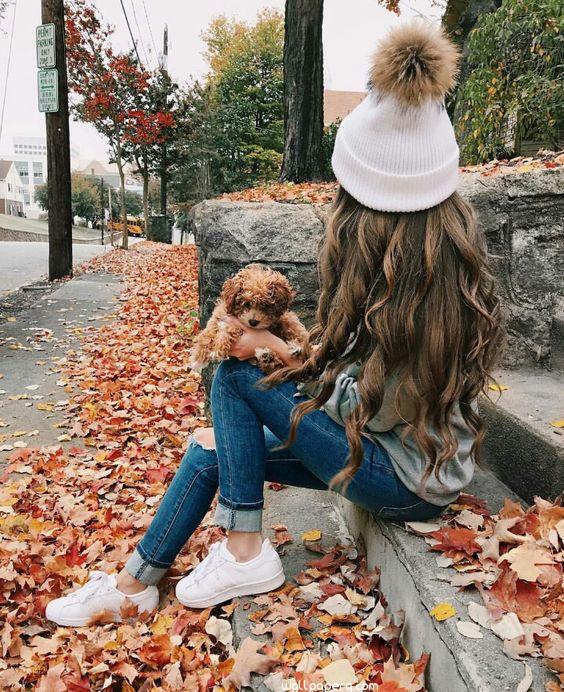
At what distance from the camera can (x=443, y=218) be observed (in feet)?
5.65

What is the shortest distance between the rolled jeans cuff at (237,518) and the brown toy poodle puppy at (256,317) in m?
0.46

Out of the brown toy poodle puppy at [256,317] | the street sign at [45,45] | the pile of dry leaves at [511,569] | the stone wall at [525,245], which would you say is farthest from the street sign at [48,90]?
the pile of dry leaves at [511,569]

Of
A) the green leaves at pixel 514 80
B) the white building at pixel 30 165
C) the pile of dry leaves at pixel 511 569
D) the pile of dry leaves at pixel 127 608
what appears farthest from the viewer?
the white building at pixel 30 165

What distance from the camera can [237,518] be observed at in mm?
2012

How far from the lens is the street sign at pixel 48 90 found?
963 centimetres

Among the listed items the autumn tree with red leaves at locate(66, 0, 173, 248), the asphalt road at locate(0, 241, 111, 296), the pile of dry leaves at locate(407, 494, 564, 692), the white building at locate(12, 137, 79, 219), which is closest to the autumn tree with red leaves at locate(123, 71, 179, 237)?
the autumn tree with red leaves at locate(66, 0, 173, 248)

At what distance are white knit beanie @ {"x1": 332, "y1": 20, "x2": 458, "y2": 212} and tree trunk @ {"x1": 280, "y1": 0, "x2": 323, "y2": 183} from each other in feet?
16.4

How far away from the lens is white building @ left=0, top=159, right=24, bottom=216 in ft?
287

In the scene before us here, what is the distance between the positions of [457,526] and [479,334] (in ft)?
1.98

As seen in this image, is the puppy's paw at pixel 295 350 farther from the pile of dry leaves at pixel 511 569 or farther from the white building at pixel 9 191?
the white building at pixel 9 191

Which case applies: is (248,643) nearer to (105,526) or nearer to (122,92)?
(105,526)

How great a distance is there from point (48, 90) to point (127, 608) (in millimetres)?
9423

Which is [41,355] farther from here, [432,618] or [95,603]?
[432,618]

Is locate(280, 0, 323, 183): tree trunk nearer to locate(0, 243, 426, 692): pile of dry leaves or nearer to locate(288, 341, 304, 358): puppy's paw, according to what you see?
locate(0, 243, 426, 692): pile of dry leaves
